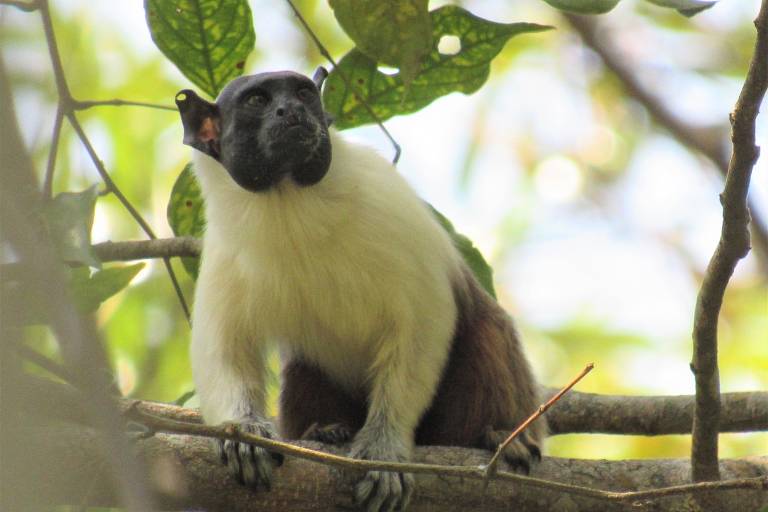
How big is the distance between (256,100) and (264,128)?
0.14 metres

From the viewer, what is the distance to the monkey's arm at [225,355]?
3.82 metres

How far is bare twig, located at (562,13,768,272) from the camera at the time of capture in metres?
7.77

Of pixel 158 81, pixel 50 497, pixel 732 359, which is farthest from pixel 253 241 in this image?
pixel 732 359

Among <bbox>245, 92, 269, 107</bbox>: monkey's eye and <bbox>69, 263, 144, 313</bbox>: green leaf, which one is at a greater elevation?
<bbox>245, 92, 269, 107</bbox>: monkey's eye

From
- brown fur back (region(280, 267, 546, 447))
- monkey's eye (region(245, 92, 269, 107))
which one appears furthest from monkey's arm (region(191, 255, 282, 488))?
monkey's eye (region(245, 92, 269, 107))

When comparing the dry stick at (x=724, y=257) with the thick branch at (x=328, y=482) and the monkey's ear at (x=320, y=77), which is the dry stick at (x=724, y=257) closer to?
the thick branch at (x=328, y=482)

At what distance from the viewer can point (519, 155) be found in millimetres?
11203

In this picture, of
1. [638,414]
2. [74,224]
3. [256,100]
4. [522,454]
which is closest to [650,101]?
[638,414]

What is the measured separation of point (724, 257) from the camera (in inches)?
112

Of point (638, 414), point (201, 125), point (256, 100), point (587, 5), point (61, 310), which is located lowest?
point (638, 414)

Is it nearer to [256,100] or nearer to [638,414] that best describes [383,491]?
[638,414]

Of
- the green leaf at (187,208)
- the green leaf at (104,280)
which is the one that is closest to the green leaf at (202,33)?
the green leaf at (187,208)

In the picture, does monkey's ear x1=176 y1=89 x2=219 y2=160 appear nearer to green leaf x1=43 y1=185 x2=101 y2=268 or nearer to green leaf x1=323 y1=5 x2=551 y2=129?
green leaf x1=323 y1=5 x2=551 y2=129

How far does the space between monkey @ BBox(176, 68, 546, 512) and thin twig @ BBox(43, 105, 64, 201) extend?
74 centimetres
